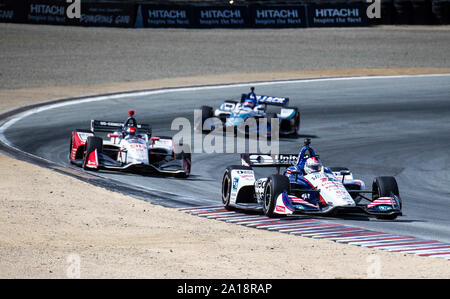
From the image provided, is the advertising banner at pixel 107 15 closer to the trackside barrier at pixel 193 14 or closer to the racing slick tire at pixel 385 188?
the trackside barrier at pixel 193 14

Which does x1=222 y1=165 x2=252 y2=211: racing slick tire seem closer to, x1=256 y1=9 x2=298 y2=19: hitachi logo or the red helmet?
the red helmet

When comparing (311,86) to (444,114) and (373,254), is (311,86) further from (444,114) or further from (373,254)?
(373,254)

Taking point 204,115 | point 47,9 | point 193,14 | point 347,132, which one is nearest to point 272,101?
point 204,115

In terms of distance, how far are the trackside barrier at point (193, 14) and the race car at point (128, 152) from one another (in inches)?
1181

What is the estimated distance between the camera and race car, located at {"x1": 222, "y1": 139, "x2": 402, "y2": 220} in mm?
15570

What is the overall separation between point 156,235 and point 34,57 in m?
33.4

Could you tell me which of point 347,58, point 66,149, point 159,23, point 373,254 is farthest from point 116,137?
point 159,23

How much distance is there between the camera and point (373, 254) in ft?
42.3

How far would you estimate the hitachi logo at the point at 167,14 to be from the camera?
2055 inches

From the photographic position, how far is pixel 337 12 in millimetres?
54281

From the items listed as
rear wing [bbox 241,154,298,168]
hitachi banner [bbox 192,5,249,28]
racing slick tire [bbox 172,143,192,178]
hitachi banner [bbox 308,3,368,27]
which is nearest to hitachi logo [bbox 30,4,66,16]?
hitachi banner [bbox 192,5,249,28]

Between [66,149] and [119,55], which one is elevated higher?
[119,55]

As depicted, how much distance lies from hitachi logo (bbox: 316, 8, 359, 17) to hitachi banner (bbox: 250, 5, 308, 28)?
1.12 meters

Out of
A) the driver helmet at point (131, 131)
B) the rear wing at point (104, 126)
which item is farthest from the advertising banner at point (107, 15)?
the driver helmet at point (131, 131)
